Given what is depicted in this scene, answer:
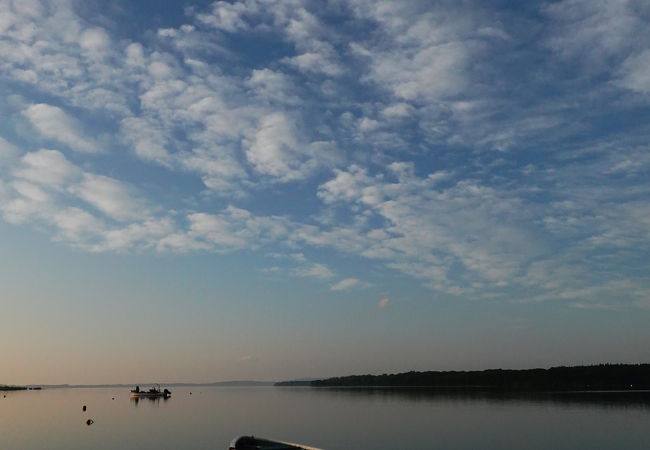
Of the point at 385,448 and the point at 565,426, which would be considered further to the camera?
the point at 565,426

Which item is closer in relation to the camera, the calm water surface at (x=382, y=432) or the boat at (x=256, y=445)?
the boat at (x=256, y=445)

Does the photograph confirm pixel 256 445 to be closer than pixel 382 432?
Yes

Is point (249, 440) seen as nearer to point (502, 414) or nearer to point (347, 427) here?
point (347, 427)

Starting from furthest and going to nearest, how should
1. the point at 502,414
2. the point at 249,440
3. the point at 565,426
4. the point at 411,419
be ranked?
1. the point at 502,414
2. the point at 411,419
3. the point at 565,426
4. the point at 249,440

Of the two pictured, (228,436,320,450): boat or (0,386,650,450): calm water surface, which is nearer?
(228,436,320,450): boat

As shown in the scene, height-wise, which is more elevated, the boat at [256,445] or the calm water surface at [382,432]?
the boat at [256,445]

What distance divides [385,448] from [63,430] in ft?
165

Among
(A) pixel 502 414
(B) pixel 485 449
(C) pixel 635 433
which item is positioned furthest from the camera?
(A) pixel 502 414

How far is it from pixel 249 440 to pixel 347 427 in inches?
1333

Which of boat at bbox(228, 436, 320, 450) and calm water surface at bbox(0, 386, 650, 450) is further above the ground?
boat at bbox(228, 436, 320, 450)

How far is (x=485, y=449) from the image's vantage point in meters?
55.5

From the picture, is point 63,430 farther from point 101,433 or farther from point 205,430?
point 205,430

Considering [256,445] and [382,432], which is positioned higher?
[256,445]

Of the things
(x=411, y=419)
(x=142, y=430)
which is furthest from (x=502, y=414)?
(x=142, y=430)
